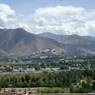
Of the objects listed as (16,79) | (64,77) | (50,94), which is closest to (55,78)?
(64,77)

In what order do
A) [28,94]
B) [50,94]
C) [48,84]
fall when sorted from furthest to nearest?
[48,84]
[50,94]
[28,94]

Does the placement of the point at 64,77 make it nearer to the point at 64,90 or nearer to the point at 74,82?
the point at 74,82

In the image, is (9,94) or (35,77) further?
(35,77)

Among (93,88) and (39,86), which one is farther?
(39,86)

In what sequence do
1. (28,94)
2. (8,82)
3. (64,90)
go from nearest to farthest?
(28,94), (64,90), (8,82)

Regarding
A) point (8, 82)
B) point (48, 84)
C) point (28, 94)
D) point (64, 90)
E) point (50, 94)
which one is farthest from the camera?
point (8, 82)

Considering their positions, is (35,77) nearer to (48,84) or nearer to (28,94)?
(48,84)

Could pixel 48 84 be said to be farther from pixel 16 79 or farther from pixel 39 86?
pixel 16 79

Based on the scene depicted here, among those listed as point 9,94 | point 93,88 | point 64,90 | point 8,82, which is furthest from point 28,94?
point 8,82
